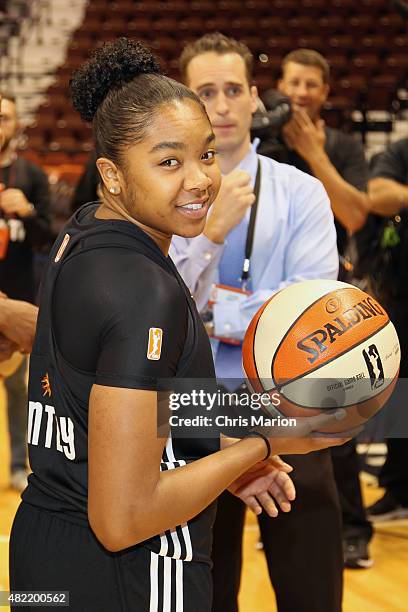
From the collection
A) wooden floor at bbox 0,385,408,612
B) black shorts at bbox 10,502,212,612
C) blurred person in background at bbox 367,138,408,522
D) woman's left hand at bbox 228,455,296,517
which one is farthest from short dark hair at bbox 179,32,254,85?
wooden floor at bbox 0,385,408,612

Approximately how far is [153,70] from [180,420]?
0.62m

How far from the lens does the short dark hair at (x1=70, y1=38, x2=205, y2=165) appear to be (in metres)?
1.48

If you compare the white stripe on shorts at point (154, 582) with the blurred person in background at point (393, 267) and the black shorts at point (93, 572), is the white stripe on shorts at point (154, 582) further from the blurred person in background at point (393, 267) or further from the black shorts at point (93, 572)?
the blurred person in background at point (393, 267)

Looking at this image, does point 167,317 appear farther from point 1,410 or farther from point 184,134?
point 1,410

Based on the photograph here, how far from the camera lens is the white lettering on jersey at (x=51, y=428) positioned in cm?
144

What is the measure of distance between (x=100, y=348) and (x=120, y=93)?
0.47 meters

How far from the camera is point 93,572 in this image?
1439 millimetres

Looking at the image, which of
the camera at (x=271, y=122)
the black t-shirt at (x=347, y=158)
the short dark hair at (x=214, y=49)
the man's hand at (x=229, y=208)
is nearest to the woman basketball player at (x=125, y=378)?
the man's hand at (x=229, y=208)

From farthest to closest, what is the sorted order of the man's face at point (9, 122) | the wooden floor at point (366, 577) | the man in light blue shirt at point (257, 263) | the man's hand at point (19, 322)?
the man's face at point (9, 122), the wooden floor at point (366, 577), the man's hand at point (19, 322), the man in light blue shirt at point (257, 263)

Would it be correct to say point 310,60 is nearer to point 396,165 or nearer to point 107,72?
point 396,165

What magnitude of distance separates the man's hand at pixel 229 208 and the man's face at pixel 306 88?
1.81m

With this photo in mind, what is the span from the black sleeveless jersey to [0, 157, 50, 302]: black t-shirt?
302 cm

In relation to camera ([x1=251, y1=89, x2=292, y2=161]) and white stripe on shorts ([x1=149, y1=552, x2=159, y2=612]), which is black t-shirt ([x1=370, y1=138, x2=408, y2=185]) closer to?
camera ([x1=251, y1=89, x2=292, y2=161])

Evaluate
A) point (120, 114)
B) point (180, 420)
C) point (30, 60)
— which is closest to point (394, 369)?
point (180, 420)
